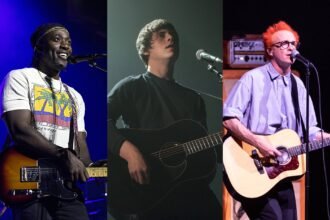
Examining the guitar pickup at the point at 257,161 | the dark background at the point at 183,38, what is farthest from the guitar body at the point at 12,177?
the guitar pickup at the point at 257,161

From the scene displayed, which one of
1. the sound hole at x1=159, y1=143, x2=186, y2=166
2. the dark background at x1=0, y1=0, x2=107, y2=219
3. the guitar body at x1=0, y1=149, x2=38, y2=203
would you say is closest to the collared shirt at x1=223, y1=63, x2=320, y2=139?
the sound hole at x1=159, y1=143, x2=186, y2=166

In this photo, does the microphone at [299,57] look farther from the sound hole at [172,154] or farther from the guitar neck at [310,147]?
the sound hole at [172,154]

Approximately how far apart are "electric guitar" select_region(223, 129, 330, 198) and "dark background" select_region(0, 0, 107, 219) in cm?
104

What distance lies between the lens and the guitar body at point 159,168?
4.07 metres

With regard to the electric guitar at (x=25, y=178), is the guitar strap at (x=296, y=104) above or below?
above

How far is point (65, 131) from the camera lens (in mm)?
3896

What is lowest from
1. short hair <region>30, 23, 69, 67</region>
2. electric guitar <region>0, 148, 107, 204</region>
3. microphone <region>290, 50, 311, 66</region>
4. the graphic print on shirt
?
electric guitar <region>0, 148, 107, 204</region>

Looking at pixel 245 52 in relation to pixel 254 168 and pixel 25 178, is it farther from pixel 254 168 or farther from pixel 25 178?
pixel 25 178

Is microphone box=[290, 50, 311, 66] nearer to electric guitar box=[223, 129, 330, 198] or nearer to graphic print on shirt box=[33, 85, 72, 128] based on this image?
electric guitar box=[223, 129, 330, 198]

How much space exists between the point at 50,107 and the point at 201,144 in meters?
1.22

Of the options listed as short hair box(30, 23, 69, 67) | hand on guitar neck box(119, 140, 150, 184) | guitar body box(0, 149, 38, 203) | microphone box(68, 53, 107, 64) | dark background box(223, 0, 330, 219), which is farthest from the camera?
dark background box(223, 0, 330, 219)

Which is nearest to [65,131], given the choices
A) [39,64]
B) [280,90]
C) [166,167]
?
[39,64]

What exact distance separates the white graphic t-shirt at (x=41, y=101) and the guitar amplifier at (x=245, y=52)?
4.47 feet

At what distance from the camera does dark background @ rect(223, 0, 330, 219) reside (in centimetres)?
433
